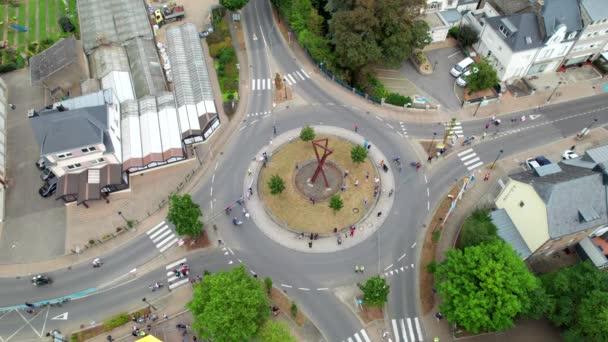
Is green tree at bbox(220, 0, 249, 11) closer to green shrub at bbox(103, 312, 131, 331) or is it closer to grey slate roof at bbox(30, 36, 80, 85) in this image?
grey slate roof at bbox(30, 36, 80, 85)

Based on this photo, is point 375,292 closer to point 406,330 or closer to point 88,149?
point 406,330

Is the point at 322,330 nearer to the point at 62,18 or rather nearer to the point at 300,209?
the point at 300,209

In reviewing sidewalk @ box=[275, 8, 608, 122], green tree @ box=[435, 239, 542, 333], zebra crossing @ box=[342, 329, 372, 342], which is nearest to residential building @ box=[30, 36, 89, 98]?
sidewalk @ box=[275, 8, 608, 122]

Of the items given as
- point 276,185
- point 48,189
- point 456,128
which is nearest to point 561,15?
point 456,128

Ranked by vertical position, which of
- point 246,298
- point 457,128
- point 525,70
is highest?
point 525,70

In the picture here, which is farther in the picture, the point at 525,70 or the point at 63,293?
the point at 525,70

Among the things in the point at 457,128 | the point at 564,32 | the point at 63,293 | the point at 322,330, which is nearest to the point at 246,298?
the point at 322,330
